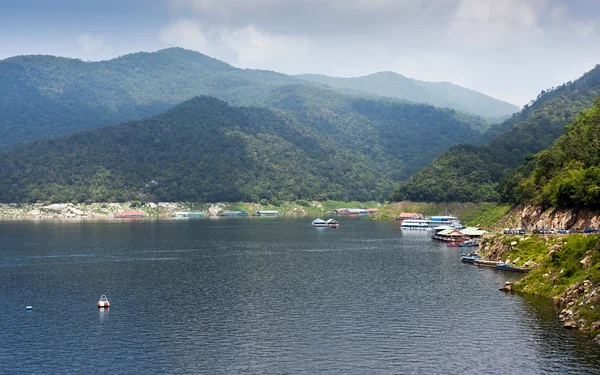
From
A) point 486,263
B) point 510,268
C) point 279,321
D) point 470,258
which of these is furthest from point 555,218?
point 279,321

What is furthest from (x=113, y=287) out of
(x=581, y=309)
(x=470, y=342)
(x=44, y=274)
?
(x=581, y=309)

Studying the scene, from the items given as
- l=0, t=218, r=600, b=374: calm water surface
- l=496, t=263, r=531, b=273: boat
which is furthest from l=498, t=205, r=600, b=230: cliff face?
l=0, t=218, r=600, b=374: calm water surface

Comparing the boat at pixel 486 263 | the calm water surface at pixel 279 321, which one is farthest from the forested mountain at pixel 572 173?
the calm water surface at pixel 279 321

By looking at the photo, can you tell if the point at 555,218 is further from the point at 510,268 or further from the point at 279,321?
the point at 279,321

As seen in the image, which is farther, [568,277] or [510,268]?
[510,268]

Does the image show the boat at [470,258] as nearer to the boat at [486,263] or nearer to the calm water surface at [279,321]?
the boat at [486,263]

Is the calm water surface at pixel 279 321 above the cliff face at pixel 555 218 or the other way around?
the other way around

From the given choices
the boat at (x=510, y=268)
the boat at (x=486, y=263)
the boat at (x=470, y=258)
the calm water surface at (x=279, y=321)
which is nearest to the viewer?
the calm water surface at (x=279, y=321)

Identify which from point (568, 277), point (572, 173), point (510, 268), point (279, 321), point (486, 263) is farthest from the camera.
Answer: point (572, 173)
